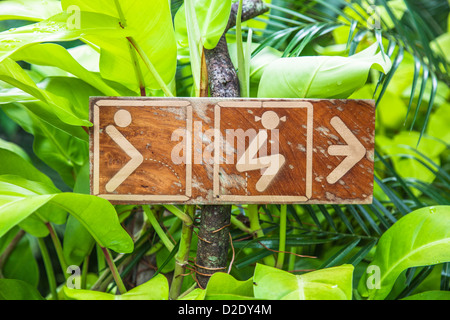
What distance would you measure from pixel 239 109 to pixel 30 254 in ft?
2.15

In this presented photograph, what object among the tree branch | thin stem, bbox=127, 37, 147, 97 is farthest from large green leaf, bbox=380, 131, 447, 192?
thin stem, bbox=127, 37, 147, 97

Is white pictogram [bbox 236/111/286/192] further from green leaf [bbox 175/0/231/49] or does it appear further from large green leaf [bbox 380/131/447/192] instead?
large green leaf [bbox 380/131/447/192]

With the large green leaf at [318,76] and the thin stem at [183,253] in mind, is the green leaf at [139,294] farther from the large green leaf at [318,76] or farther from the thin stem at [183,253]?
the large green leaf at [318,76]

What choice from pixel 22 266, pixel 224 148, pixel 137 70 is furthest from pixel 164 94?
pixel 22 266

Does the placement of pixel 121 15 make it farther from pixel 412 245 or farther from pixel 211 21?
pixel 412 245

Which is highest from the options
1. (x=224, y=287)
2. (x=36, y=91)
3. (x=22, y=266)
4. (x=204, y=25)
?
(x=204, y=25)

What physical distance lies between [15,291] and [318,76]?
2.02 ft

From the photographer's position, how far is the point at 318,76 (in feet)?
1.48

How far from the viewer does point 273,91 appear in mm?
478

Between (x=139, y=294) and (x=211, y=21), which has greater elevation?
(x=211, y=21)

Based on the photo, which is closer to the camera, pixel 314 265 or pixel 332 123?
pixel 332 123

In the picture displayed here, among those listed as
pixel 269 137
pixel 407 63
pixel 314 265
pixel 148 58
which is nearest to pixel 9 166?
pixel 148 58

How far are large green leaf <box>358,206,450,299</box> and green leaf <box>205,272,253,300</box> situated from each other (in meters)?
0.19
